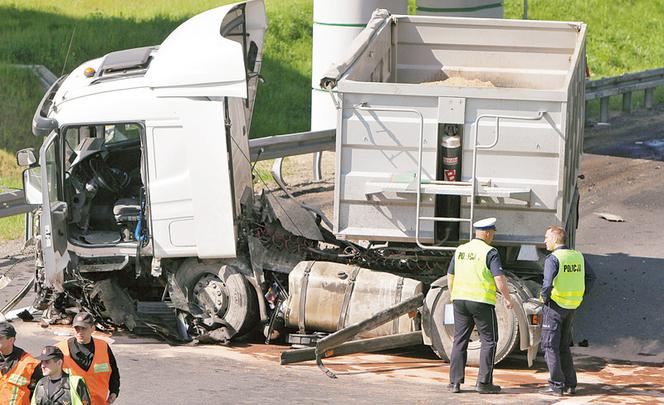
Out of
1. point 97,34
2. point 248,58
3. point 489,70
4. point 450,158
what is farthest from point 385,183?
point 97,34

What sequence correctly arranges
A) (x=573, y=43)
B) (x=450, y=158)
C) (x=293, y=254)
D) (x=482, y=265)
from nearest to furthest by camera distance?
(x=482, y=265) < (x=450, y=158) < (x=293, y=254) < (x=573, y=43)

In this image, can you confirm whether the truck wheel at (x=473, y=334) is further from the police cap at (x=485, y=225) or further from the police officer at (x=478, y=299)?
the police cap at (x=485, y=225)

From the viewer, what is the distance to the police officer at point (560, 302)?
9.69 meters

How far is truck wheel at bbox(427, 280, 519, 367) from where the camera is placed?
34.0ft

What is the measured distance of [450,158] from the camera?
33.7 ft

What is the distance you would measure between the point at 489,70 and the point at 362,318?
388 centimetres

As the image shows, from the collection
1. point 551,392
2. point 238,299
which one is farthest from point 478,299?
point 238,299

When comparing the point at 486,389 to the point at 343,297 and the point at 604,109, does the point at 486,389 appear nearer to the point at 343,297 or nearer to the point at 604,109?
the point at 343,297

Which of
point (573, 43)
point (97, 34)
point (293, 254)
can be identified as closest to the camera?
point (293, 254)

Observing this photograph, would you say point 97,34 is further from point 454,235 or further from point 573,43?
point 454,235

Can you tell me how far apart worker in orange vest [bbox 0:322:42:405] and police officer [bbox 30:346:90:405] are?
347 mm

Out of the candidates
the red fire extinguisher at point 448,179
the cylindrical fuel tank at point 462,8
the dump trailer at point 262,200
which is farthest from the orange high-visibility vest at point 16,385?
the cylindrical fuel tank at point 462,8

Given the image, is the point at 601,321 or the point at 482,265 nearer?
the point at 482,265

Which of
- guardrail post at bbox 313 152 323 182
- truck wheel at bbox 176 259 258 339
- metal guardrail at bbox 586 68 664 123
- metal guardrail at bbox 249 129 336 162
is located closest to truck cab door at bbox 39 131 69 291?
truck wheel at bbox 176 259 258 339
